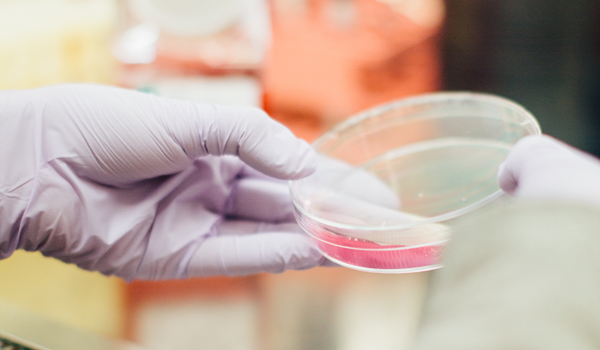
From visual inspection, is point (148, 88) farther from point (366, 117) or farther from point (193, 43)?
point (366, 117)

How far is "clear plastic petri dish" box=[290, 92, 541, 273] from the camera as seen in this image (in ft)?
2.02

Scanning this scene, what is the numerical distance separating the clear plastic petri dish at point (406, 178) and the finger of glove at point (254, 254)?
60 mm

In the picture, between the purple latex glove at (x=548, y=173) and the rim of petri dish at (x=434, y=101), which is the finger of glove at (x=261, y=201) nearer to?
the rim of petri dish at (x=434, y=101)

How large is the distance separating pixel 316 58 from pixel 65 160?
1.19 metres

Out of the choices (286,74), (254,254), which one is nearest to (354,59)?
(286,74)

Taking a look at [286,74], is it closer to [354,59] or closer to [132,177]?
[354,59]

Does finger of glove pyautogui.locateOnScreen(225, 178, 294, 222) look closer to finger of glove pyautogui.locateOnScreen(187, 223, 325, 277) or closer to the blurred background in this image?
finger of glove pyautogui.locateOnScreen(187, 223, 325, 277)

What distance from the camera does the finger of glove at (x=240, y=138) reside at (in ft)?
2.29

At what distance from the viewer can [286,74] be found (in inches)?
66.9

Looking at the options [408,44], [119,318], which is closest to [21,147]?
[119,318]

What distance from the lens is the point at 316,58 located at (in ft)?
5.50

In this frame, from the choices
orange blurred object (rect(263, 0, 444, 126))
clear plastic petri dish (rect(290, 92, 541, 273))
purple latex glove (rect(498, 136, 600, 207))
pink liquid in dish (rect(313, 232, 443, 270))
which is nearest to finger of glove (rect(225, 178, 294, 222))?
clear plastic petri dish (rect(290, 92, 541, 273))

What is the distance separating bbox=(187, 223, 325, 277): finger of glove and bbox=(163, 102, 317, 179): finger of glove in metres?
0.13

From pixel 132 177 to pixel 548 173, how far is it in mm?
659
